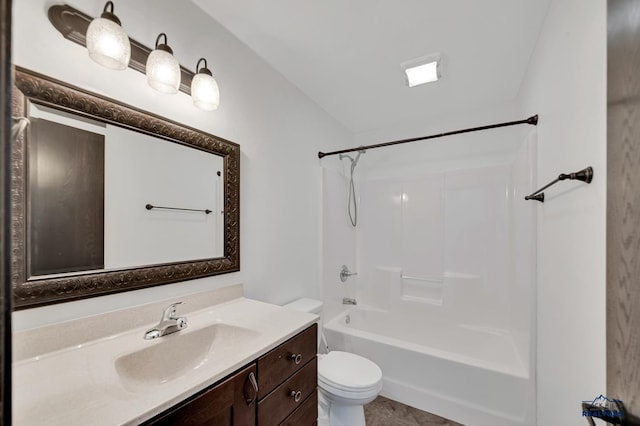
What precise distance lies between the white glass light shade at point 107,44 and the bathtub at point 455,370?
2.21 m

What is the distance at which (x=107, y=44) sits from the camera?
3.04 ft

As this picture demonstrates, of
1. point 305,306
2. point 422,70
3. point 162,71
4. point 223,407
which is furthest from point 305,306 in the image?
point 422,70

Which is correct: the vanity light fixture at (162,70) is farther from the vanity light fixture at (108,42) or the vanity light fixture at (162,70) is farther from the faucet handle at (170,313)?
the faucet handle at (170,313)

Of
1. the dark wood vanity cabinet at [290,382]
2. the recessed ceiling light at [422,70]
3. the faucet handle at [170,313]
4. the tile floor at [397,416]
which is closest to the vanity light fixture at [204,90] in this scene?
the faucet handle at [170,313]

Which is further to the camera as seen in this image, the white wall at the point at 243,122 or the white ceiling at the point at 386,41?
the white ceiling at the point at 386,41

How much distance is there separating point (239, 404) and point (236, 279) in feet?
2.45

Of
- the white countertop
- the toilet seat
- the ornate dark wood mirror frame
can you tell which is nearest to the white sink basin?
the white countertop

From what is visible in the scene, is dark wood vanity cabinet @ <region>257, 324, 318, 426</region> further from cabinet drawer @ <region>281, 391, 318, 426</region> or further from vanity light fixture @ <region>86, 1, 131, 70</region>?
vanity light fixture @ <region>86, 1, 131, 70</region>

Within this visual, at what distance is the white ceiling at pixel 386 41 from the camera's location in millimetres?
1351

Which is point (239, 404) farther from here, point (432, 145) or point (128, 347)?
point (432, 145)

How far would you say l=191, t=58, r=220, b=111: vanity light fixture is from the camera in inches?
49.2

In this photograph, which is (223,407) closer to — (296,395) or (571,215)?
(296,395)

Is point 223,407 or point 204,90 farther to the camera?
point 204,90

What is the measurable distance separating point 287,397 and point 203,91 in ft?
4.62
